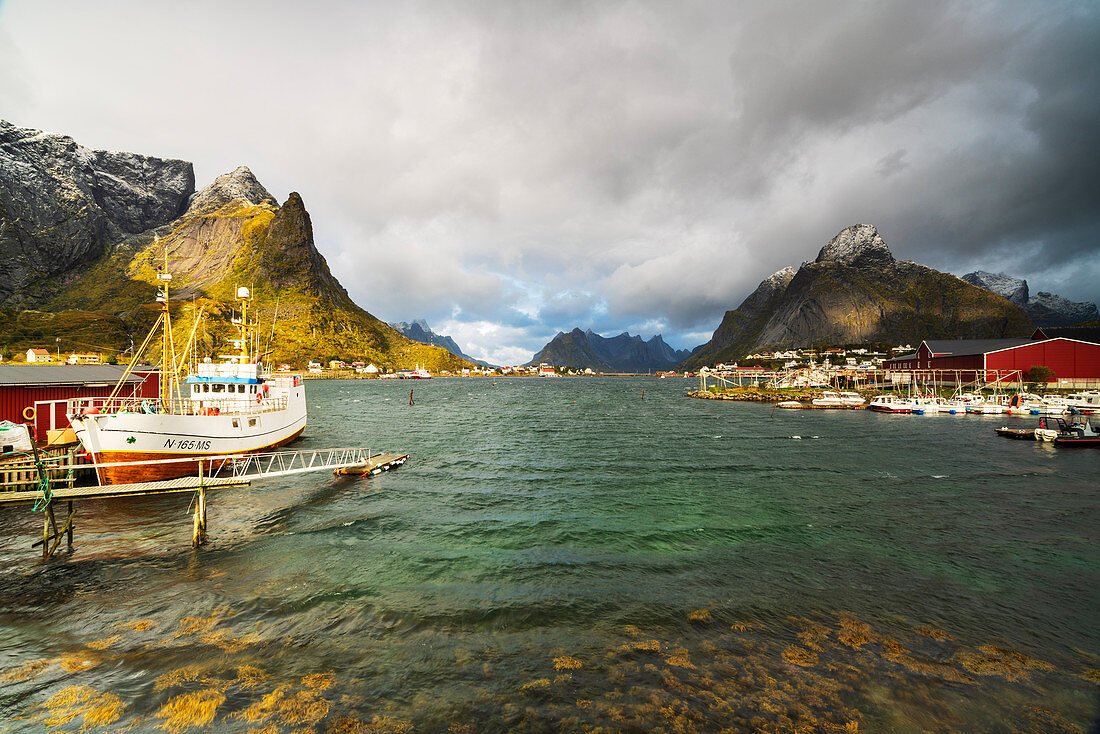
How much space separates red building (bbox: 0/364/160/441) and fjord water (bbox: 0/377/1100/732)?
14329mm

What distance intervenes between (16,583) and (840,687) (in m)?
26.0

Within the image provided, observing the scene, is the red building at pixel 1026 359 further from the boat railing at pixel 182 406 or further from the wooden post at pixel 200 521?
the wooden post at pixel 200 521

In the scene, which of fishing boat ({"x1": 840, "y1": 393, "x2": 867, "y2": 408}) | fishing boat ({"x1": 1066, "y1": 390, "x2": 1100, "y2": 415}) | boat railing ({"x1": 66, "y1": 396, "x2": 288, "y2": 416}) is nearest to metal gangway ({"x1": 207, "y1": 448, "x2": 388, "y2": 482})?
boat railing ({"x1": 66, "y1": 396, "x2": 288, "y2": 416})

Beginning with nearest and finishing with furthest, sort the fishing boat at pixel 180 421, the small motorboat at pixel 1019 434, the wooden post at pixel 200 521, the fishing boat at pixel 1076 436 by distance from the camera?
the wooden post at pixel 200 521 < the fishing boat at pixel 180 421 < the fishing boat at pixel 1076 436 < the small motorboat at pixel 1019 434

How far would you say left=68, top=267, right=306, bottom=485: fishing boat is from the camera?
24.7 metres

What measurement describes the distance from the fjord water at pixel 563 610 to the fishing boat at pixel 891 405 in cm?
6405

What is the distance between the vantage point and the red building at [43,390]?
3086 cm

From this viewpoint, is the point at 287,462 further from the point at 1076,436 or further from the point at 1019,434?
the point at 1019,434

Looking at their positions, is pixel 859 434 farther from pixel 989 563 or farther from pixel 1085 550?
pixel 989 563

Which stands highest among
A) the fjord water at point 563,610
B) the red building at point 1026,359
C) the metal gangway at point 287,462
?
the red building at point 1026,359

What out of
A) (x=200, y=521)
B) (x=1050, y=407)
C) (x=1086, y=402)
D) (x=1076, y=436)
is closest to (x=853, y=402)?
(x=1050, y=407)

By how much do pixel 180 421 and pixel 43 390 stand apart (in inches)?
657

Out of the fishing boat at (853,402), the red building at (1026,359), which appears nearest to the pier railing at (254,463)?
the fishing boat at (853,402)

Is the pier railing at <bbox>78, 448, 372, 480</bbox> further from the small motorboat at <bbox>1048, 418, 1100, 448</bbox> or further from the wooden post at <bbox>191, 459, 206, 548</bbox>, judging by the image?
the small motorboat at <bbox>1048, 418, 1100, 448</bbox>
